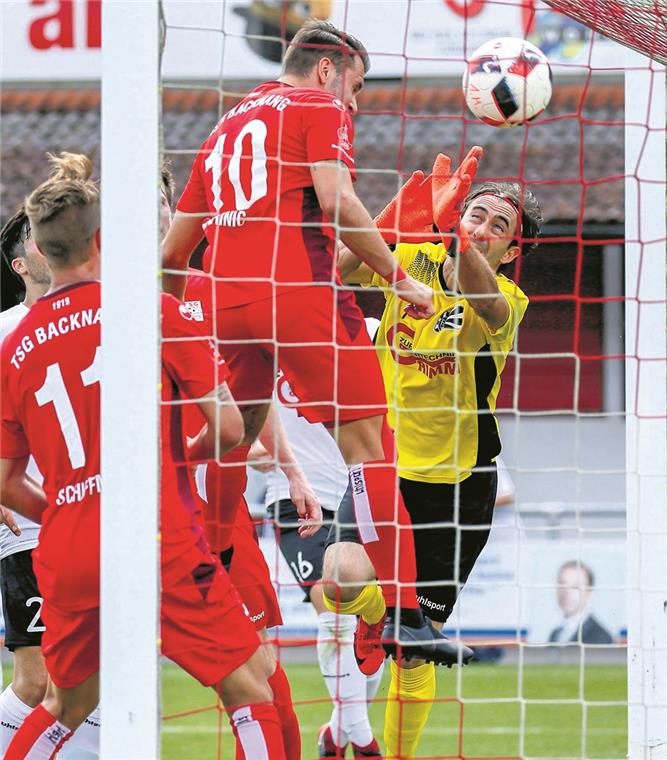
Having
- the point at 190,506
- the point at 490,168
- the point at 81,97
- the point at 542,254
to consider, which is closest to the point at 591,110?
the point at 490,168

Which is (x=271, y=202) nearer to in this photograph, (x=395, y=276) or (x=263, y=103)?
(x=263, y=103)

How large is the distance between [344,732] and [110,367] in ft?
9.05

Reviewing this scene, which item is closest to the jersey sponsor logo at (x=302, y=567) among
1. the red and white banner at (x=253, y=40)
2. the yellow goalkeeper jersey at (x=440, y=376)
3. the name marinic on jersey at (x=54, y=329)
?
the yellow goalkeeper jersey at (x=440, y=376)

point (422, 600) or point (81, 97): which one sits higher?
point (81, 97)

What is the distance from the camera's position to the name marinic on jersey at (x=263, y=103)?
412cm

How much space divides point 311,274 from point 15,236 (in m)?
1.43

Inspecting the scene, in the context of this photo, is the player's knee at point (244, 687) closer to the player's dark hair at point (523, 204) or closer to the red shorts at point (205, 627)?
the red shorts at point (205, 627)

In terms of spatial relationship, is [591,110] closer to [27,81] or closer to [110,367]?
[27,81]

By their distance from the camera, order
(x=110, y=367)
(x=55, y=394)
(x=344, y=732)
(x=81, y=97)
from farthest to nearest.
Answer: (x=81, y=97) < (x=344, y=732) < (x=55, y=394) < (x=110, y=367)

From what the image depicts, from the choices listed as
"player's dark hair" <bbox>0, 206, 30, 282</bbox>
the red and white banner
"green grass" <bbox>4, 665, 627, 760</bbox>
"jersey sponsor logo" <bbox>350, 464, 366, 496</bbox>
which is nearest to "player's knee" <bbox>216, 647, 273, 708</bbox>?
"jersey sponsor logo" <bbox>350, 464, 366, 496</bbox>

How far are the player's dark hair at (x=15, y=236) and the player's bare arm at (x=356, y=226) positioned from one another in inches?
55.4

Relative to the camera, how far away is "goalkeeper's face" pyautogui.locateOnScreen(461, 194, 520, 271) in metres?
4.62

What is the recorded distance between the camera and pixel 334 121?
157 inches

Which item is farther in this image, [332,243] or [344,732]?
[344,732]
